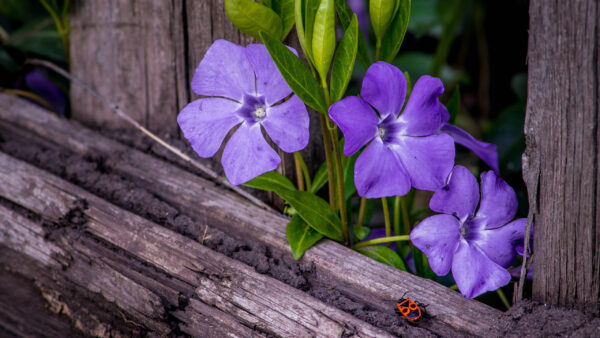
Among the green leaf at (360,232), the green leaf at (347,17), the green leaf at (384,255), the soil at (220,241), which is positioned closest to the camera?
the soil at (220,241)

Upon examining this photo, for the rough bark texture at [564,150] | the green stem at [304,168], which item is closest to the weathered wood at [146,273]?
the green stem at [304,168]

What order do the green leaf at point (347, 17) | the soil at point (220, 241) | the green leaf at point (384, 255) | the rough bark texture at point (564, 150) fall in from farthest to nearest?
1. the green leaf at point (384, 255)
2. the green leaf at point (347, 17)
3. the soil at point (220, 241)
4. the rough bark texture at point (564, 150)

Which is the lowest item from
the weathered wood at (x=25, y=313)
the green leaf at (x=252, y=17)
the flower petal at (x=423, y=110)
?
the weathered wood at (x=25, y=313)

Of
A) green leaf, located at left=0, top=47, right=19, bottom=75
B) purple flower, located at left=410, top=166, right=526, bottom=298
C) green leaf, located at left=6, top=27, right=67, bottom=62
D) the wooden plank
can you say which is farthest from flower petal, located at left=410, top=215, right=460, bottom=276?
green leaf, located at left=0, top=47, right=19, bottom=75

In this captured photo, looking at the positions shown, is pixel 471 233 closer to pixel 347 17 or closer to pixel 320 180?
pixel 320 180

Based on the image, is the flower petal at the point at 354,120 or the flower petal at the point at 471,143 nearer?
the flower petal at the point at 354,120

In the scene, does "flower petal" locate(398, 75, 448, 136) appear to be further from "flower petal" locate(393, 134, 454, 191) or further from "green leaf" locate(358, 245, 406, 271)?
"green leaf" locate(358, 245, 406, 271)

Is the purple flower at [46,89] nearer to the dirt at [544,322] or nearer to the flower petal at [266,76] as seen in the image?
the flower petal at [266,76]

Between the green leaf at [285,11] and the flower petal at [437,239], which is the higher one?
the green leaf at [285,11]
